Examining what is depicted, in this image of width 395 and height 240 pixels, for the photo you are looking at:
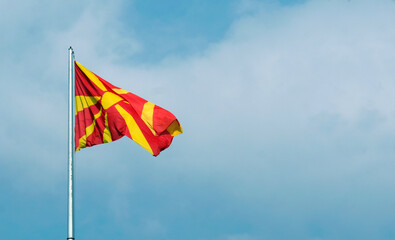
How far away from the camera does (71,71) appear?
2427 cm

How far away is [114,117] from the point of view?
2508 cm

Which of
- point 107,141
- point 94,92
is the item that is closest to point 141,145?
point 107,141

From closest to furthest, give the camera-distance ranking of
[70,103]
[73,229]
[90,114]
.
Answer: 1. [73,229]
2. [70,103]
3. [90,114]

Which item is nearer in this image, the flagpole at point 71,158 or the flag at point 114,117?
the flagpole at point 71,158

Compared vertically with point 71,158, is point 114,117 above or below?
above

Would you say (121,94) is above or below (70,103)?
above

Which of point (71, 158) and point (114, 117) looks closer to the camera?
point (71, 158)

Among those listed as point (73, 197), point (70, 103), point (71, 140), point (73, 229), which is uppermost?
point (70, 103)

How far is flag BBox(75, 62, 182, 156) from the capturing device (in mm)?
24641

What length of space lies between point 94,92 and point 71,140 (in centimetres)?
323

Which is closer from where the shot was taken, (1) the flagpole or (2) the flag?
(1) the flagpole

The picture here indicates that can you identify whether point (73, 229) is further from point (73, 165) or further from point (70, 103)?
point (70, 103)

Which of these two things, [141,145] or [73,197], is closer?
[73,197]

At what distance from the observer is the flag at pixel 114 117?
24641 millimetres
